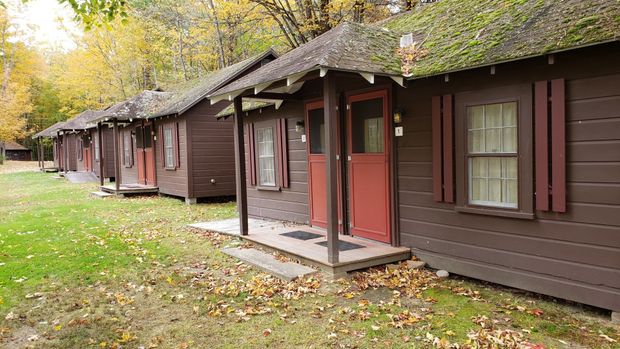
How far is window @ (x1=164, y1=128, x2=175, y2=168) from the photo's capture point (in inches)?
555

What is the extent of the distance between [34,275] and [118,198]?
9291 millimetres

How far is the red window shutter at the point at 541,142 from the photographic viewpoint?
169 inches

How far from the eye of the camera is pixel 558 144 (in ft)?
13.9

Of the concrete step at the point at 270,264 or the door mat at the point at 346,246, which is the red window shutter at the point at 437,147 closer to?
the door mat at the point at 346,246

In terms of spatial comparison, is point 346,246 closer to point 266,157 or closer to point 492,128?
point 492,128

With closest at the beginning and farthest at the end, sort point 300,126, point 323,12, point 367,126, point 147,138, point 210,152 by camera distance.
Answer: point 367,126 < point 300,126 < point 210,152 < point 323,12 < point 147,138

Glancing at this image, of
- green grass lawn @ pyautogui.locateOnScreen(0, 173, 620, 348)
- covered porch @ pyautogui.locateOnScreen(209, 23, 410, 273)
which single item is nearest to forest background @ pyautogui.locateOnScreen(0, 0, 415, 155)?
covered porch @ pyautogui.locateOnScreen(209, 23, 410, 273)

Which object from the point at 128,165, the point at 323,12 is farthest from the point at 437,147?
the point at 128,165

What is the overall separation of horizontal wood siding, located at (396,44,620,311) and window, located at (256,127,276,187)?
418 cm

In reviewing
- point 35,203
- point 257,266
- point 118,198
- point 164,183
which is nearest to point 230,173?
point 164,183

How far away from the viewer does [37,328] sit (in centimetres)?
402

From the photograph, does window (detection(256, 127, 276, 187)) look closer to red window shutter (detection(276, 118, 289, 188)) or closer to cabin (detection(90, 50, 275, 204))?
red window shutter (detection(276, 118, 289, 188))

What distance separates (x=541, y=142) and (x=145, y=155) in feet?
48.2

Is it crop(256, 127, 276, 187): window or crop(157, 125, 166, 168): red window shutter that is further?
crop(157, 125, 166, 168): red window shutter
